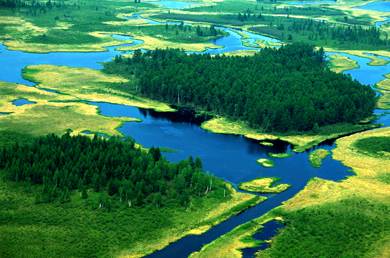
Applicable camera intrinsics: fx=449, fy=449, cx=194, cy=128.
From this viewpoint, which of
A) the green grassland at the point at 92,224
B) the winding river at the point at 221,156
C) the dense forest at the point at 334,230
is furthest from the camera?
the winding river at the point at 221,156

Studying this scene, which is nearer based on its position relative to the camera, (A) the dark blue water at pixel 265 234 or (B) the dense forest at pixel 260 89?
(A) the dark blue water at pixel 265 234

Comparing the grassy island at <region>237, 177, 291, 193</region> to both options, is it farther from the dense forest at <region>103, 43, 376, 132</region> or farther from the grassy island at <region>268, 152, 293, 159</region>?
the dense forest at <region>103, 43, 376, 132</region>

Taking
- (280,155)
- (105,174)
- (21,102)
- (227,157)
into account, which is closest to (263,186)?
(227,157)

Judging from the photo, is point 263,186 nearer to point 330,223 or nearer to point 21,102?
point 330,223

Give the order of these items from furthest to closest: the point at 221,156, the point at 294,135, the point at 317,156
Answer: the point at 294,135, the point at 317,156, the point at 221,156

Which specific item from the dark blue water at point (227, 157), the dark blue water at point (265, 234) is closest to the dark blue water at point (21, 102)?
the dark blue water at point (227, 157)

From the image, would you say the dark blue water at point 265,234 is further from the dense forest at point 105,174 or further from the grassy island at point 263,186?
the dense forest at point 105,174
